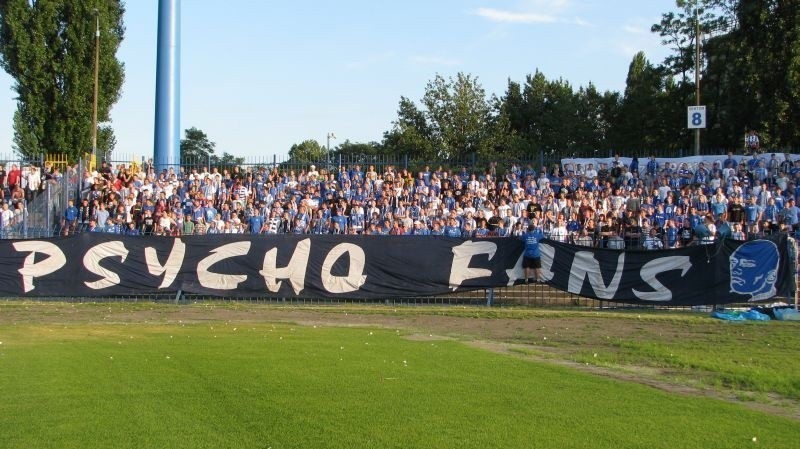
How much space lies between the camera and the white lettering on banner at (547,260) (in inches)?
822

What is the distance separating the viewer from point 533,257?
2081 centimetres

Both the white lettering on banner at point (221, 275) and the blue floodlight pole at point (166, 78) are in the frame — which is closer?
the white lettering on banner at point (221, 275)

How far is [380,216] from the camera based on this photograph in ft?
87.8

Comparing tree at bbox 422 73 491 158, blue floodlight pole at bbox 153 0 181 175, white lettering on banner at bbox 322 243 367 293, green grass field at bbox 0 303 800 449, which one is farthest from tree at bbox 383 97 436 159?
green grass field at bbox 0 303 800 449

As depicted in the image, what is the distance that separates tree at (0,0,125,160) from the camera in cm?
4650

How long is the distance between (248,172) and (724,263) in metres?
17.9

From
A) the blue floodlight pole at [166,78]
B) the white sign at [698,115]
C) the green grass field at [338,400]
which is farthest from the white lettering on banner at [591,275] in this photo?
the blue floodlight pole at [166,78]

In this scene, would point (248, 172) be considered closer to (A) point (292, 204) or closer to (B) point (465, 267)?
(A) point (292, 204)

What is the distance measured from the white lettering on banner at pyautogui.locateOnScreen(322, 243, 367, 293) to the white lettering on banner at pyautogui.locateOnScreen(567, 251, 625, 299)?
553 centimetres

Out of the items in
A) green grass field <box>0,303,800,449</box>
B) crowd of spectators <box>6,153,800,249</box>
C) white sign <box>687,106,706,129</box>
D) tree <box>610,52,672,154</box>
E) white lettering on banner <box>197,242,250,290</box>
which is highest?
tree <box>610,52,672,154</box>

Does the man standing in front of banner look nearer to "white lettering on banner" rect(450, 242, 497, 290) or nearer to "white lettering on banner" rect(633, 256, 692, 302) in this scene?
"white lettering on banner" rect(450, 242, 497, 290)

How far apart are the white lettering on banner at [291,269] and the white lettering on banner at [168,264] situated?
2.25 metres

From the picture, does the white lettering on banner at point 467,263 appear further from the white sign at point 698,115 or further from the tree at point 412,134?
the tree at point 412,134

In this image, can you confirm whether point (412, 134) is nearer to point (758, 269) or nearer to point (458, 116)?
point (458, 116)
